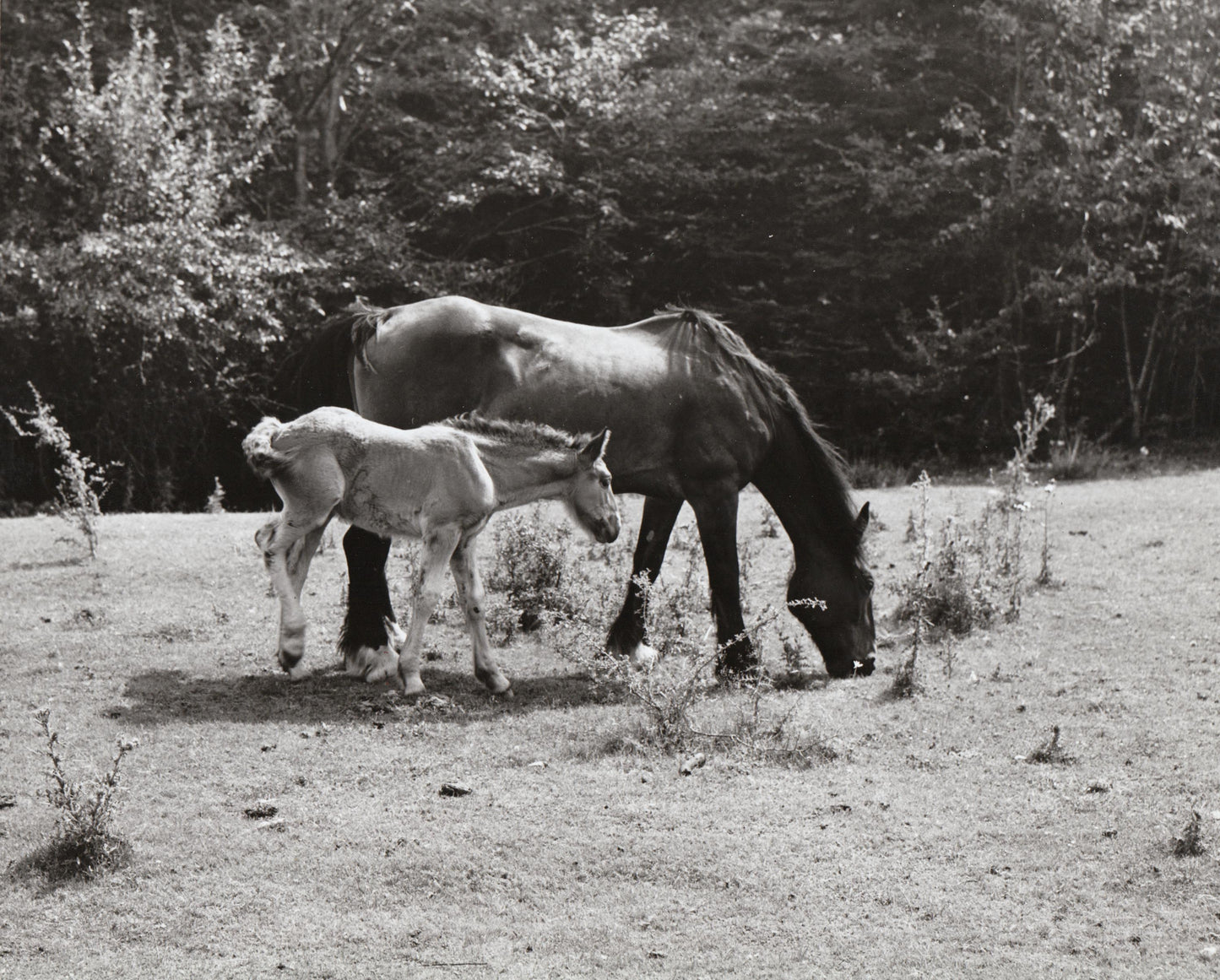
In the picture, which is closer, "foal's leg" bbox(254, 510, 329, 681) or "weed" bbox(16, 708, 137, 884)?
"weed" bbox(16, 708, 137, 884)

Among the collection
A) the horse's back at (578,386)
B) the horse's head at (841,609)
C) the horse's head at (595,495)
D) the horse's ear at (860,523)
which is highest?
the horse's back at (578,386)

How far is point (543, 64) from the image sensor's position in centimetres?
2155

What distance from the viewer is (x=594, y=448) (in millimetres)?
8047

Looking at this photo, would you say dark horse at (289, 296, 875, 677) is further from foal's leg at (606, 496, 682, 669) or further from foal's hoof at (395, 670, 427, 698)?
foal's hoof at (395, 670, 427, 698)

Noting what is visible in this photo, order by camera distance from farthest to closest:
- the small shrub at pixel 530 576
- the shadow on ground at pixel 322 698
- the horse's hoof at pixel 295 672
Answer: the small shrub at pixel 530 576 < the horse's hoof at pixel 295 672 < the shadow on ground at pixel 322 698

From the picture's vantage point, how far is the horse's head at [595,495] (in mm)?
8086

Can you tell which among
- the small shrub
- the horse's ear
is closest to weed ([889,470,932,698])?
the horse's ear

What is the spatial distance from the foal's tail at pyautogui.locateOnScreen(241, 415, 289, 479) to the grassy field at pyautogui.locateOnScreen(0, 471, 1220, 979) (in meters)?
1.34

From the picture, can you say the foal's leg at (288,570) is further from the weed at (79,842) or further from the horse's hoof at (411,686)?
the weed at (79,842)

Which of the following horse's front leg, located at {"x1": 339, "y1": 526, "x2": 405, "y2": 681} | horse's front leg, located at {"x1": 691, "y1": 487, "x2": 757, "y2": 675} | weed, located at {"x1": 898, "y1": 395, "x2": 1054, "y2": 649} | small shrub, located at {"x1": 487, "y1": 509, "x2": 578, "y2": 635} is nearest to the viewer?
horse's front leg, located at {"x1": 339, "y1": 526, "x2": 405, "y2": 681}

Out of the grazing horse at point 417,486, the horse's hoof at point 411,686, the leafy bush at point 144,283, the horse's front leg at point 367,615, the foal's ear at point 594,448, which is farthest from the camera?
the leafy bush at point 144,283

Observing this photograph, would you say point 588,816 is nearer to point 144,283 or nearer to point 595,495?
point 595,495

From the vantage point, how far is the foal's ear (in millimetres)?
8008

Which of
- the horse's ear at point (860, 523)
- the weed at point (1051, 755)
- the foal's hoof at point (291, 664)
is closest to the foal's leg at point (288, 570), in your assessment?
the foal's hoof at point (291, 664)
